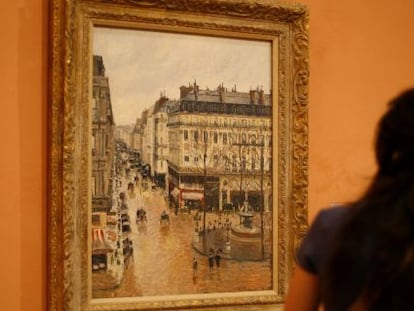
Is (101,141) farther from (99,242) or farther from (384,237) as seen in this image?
(384,237)

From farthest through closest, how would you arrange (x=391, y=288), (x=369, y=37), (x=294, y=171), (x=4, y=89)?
(x=369, y=37), (x=294, y=171), (x=4, y=89), (x=391, y=288)

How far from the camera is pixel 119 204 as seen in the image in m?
1.57

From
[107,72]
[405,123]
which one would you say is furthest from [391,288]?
[107,72]

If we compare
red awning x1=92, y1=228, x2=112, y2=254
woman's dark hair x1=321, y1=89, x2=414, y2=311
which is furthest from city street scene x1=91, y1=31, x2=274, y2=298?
woman's dark hair x1=321, y1=89, x2=414, y2=311

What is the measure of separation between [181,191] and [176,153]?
11cm

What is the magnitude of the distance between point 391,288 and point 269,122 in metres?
0.95

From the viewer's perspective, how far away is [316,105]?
1.82 meters

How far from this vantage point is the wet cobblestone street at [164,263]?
158 cm

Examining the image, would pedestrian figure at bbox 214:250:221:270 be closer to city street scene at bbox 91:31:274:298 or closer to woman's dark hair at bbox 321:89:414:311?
city street scene at bbox 91:31:274:298

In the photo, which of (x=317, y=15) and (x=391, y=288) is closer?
(x=391, y=288)

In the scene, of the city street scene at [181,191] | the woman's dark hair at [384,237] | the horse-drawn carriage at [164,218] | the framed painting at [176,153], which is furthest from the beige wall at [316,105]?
the woman's dark hair at [384,237]

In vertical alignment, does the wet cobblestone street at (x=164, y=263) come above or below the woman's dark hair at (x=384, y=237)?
below

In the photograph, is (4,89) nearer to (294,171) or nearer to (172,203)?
(172,203)

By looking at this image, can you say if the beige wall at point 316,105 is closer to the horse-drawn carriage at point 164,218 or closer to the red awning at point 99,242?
the red awning at point 99,242
